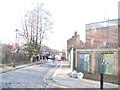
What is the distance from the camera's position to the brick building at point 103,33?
33.6 meters

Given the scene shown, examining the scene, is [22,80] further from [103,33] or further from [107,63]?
[103,33]

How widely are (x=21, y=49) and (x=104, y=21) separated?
2230 cm

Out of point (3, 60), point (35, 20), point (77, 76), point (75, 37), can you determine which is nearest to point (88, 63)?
point (77, 76)

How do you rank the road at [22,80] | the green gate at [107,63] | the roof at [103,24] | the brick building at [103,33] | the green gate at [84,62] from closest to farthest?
1. the road at [22,80]
2. the green gate at [107,63]
3. the green gate at [84,62]
4. the roof at [103,24]
5. the brick building at [103,33]

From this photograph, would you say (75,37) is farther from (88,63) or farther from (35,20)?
(88,63)

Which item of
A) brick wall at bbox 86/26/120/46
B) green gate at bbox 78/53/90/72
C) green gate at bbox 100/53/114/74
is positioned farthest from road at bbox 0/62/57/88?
brick wall at bbox 86/26/120/46

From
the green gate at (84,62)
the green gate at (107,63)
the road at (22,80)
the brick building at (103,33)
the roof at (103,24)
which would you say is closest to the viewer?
the road at (22,80)

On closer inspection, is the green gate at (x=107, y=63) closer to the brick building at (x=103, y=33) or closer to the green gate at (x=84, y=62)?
the green gate at (x=84, y=62)

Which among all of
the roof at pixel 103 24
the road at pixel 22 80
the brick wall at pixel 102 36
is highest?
the roof at pixel 103 24

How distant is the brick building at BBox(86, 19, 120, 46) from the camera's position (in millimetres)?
33625

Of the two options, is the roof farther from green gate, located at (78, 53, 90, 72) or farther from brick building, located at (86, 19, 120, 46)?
green gate, located at (78, 53, 90, 72)

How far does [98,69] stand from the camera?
54.2ft

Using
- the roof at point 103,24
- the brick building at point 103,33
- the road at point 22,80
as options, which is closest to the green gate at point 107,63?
the road at point 22,80

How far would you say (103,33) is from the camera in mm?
36125
